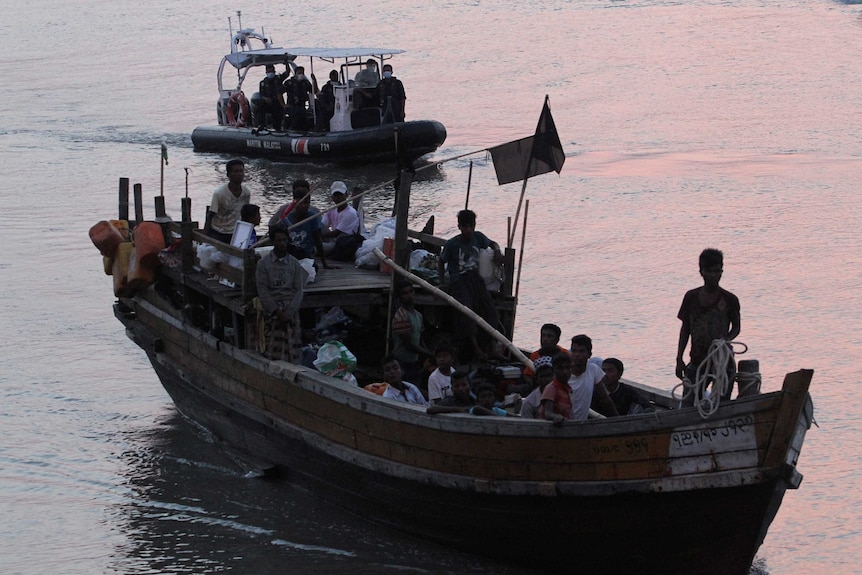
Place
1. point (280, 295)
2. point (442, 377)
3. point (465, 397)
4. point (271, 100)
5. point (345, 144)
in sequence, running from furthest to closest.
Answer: point (271, 100), point (345, 144), point (280, 295), point (442, 377), point (465, 397)

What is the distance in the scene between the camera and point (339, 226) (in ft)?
35.9

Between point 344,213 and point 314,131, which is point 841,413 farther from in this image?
point 314,131

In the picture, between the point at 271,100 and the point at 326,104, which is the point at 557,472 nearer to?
the point at 326,104

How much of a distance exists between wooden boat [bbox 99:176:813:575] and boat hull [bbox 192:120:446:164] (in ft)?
40.2

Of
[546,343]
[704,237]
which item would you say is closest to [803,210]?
[704,237]

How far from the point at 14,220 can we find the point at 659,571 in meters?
16.1

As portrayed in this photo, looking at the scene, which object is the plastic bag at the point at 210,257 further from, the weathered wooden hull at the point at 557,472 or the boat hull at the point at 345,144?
the boat hull at the point at 345,144

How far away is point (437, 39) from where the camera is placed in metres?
40.5

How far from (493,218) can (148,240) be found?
31.2 feet

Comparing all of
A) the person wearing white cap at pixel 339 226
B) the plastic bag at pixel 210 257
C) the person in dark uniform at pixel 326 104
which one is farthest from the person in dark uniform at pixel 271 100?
the plastic bag at pixel 210 257

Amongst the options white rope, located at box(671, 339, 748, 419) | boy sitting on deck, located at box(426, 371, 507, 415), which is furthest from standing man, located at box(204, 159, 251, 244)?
white rope, located at box(671, 339, 748, 419)

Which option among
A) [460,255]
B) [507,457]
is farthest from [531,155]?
[507,457]

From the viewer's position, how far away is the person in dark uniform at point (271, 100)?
2388 cm

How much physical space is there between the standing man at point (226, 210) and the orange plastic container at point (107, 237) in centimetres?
124
